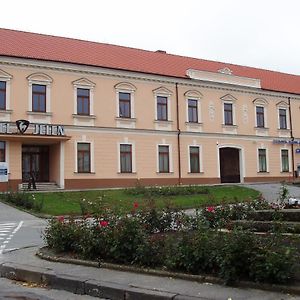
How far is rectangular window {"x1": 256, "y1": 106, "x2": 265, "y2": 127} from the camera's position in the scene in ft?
143

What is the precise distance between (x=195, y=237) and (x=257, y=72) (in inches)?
1710

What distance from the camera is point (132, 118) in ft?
120

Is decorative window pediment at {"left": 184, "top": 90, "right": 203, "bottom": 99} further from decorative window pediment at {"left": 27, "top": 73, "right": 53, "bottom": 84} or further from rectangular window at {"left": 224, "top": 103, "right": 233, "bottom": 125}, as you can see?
decorative window pediment at {"left": 27, "top": 73, "right": 53, "bottom": 84}

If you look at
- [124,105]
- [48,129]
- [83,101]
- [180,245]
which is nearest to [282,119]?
[124,105]

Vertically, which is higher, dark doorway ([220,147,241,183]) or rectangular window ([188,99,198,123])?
rectangular window ([188,99,198,123])

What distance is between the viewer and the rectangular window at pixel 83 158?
3409cm

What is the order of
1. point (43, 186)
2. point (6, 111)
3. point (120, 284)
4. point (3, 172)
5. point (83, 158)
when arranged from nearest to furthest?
point (120, 284)
point (3, 172)
point (6, 111)
point (43, 186)
point (83, 158)

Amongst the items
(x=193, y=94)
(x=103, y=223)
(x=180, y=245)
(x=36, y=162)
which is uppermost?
(x=193, y=94)

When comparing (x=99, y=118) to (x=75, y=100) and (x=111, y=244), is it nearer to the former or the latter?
(x=75, y=100)

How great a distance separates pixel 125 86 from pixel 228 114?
10.3 meters

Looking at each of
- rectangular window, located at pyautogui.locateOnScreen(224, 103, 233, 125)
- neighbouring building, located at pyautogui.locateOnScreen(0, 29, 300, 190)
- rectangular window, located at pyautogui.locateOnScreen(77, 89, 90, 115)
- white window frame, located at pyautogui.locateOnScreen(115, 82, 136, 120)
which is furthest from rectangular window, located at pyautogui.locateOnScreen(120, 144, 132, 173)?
rectangular window, located at pyautogui.locateOnScreen(224, 103, 233, 125)

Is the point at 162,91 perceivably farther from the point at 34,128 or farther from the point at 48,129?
the point at 34,128

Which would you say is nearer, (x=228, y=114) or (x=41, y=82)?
(x=41, y=82)

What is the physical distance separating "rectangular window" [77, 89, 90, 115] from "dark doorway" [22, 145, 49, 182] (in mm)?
3637
